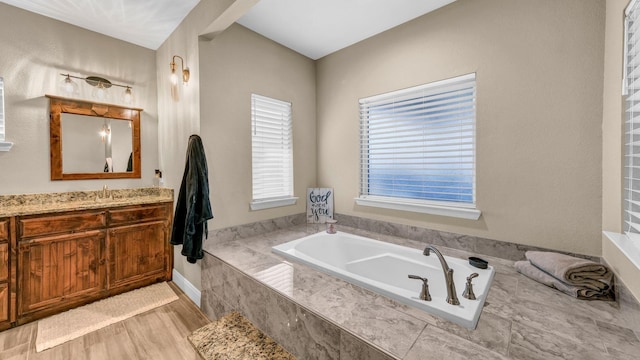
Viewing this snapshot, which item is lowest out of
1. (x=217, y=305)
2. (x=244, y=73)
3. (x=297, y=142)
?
(x=217, y=305)

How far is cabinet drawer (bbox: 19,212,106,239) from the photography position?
1.96m

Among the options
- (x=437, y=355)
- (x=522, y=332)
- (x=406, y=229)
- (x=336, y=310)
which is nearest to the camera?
(x=437, y=355)

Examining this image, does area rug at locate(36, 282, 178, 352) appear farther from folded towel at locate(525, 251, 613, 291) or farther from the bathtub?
folded towel at locate(525, 251, 613, 291)

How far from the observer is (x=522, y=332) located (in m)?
1.04

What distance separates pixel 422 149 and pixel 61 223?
10.7 feet

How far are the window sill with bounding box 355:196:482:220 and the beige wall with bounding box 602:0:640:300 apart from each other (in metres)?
0.68

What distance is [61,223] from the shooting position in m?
2.11

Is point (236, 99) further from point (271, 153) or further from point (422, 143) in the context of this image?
point (422, 143)

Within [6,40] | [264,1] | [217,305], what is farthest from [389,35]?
[6,40]

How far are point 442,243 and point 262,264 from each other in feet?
5.02

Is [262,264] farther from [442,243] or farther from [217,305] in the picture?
[442,243]

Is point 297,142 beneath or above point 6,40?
beneath

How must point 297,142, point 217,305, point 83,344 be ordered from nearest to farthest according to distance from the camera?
point 83,344 → point 217,305 → point 297,142

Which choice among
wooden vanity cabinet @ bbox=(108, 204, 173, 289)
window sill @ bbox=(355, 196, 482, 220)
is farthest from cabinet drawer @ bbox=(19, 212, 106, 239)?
window sill @ bbox=(355, 196, 482, 220)
